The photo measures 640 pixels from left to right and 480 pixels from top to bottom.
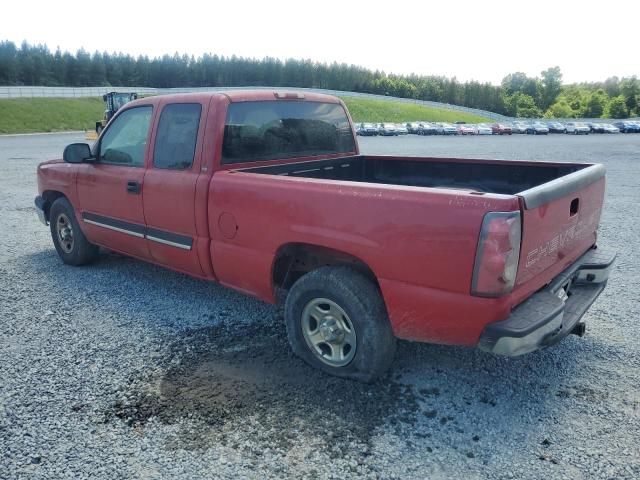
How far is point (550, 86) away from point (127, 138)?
13315cm

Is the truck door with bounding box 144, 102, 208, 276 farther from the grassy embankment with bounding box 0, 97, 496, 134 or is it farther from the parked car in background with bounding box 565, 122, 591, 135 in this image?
the parked car in background with bounding box 565, 122, 591, 135

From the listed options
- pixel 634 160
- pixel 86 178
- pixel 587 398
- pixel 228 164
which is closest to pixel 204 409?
pixel 228 164

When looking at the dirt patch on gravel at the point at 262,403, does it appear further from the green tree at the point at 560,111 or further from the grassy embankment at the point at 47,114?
the green tree at the point at 560,111

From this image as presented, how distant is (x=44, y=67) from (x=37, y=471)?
84100mm

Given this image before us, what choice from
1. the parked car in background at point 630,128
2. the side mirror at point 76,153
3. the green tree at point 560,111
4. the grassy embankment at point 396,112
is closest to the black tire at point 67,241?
the side mirror at point 76,153

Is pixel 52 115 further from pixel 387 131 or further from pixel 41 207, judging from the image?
pixel 41 207

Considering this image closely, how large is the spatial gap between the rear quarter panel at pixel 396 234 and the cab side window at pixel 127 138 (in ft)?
4.88

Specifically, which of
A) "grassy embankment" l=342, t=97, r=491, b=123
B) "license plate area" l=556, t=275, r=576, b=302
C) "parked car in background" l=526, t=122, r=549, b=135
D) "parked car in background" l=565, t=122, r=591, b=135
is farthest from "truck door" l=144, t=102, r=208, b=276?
"grassy embankment" l=342, t=97, r=491, b=123

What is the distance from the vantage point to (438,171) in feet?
15.9

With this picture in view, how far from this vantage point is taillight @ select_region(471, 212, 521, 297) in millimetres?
2535

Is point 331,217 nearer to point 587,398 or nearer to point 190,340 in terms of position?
point 190,340

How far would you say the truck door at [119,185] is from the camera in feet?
15.2

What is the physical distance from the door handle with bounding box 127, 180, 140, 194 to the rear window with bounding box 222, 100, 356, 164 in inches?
40.5

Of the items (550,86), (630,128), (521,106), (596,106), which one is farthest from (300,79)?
(630,128)
